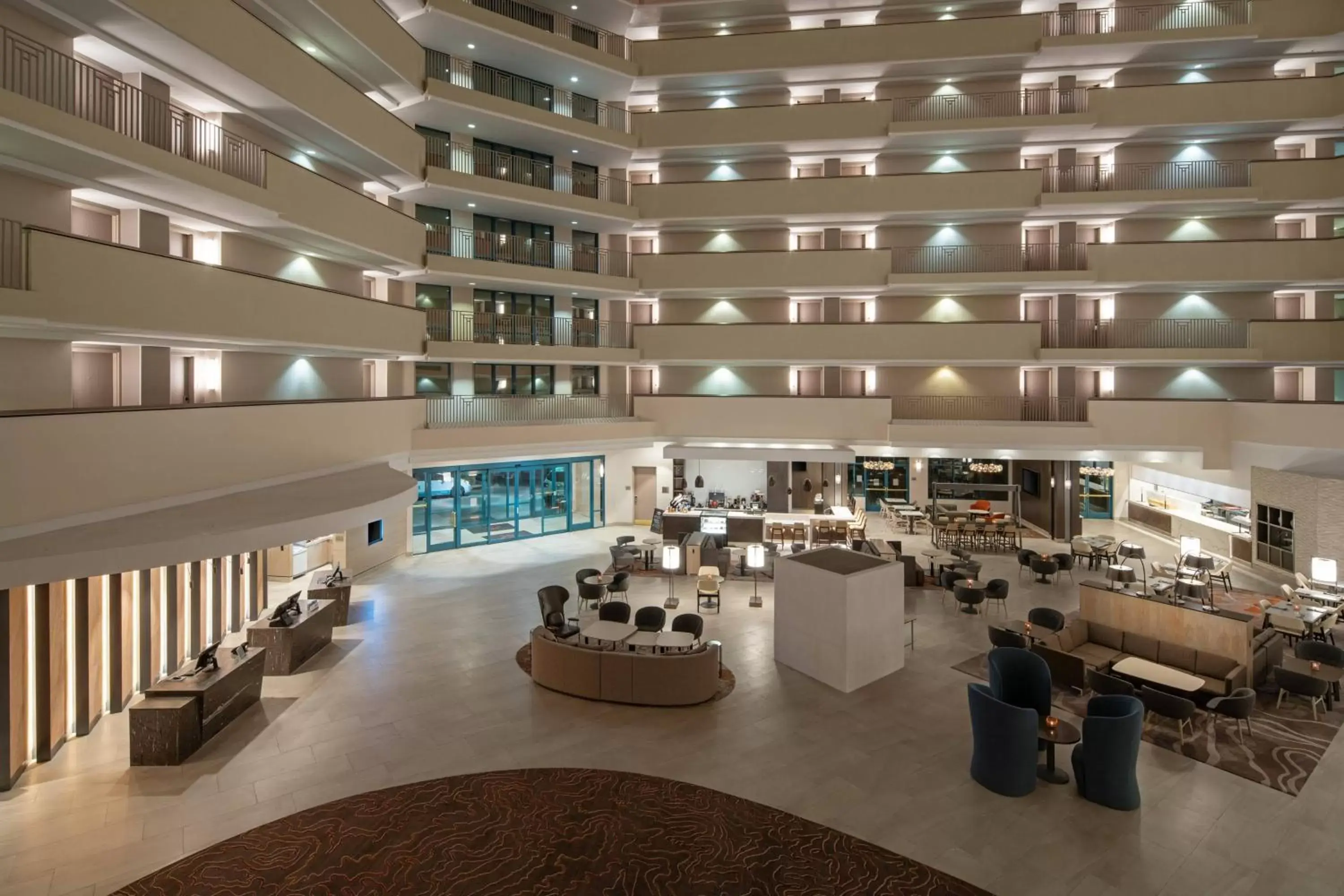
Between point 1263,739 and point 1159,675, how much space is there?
148cm

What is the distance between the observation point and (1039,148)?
2439 cm

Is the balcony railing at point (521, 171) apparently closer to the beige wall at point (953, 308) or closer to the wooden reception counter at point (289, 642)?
the beige wall at point (953, 308)

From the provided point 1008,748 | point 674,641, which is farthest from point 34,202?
point 1008,748

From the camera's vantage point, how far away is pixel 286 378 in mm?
17562

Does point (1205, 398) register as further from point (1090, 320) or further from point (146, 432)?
point (146, 432)

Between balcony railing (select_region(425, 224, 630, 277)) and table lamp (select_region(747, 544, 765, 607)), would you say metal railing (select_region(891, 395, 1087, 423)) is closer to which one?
table lamp (select_region(747, 544, 765, 607))

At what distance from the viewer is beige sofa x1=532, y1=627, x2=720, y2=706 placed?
11.5 metres

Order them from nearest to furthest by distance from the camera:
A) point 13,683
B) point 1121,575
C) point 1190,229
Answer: point 13,683 → point 1121,575 → point 1190,229

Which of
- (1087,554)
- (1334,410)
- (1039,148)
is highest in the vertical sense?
(1039,148)

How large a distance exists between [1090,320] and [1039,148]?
6.39 meters

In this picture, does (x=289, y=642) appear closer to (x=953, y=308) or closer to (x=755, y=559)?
(x=755, y=559)

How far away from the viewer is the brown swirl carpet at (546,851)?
7.40 m

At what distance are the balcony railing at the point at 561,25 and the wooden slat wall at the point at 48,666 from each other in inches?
798

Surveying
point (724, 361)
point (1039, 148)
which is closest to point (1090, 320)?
point (1039, 148)
